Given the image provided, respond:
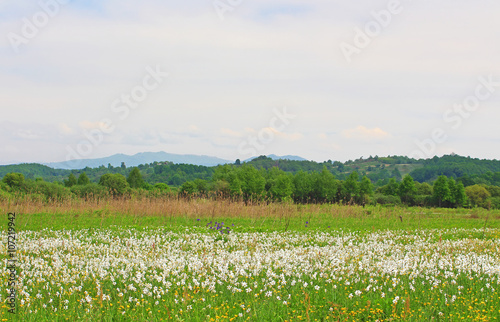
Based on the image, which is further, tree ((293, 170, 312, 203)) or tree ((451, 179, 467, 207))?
tree ((451, 179, 467, 207))

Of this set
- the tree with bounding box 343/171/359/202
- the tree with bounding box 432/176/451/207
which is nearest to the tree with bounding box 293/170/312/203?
the tree with bounding box 343/171/359/202

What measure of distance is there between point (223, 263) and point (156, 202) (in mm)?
14901

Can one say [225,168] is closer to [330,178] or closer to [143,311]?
[330,178]

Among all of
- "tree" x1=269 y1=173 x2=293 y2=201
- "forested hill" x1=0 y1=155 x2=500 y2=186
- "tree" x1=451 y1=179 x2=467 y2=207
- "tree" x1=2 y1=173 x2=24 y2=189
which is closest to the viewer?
"tree" x1=2 y1=173 x2=24 y2=189

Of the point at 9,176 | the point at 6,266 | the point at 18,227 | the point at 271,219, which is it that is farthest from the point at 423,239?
the point at 9,176

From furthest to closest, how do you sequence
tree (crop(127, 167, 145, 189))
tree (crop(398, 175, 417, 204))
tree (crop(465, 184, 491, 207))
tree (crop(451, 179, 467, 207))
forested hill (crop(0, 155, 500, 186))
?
forested hill (crop(0, 155, 500, 186)) → tree (crop(127, 167, 145, 189)) → tree (crop(398, 175, 417, 204)) → tree (crop(465, 184, 491, 207)) → tree (crop(451, 179, 467, 207))

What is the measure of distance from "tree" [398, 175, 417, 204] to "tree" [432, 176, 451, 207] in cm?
337

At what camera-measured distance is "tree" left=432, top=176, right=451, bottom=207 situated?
54.6m

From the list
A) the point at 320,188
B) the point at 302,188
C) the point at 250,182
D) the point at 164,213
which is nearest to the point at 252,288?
the point at 164,213

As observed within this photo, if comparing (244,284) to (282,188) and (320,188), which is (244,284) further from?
(320,188)

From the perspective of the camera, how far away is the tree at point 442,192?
5458 cm

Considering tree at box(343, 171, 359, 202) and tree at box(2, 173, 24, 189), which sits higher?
tree at box(343, 171, 359, 202)

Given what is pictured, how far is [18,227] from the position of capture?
53.6 ft

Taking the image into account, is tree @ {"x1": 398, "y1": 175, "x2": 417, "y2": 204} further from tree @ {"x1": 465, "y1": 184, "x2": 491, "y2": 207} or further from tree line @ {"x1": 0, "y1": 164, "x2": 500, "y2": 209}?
tree @ {"x1": 465, "y1": 184, "x2": 491, "y2": 207}
